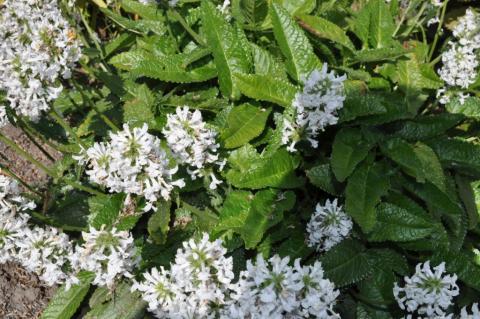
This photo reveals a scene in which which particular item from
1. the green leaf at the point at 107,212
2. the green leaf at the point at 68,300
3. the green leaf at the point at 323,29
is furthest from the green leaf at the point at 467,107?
the green leaf at the point at 68,300

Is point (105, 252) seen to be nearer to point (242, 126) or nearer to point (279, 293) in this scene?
point (279, 293)

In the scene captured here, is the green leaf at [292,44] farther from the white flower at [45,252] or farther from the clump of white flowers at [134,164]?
the white flower at [45,252]

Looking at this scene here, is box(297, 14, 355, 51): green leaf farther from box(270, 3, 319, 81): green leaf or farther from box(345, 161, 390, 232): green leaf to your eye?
box(345, 161, 390, 232): green leaf

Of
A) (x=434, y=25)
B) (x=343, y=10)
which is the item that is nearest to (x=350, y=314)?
(x=343, y=10)

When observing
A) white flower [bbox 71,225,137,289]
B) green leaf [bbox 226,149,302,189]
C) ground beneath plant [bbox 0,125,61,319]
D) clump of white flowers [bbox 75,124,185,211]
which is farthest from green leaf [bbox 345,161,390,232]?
ground beneath plant [bbox 0,125,61,319]

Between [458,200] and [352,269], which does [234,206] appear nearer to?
[352,269]

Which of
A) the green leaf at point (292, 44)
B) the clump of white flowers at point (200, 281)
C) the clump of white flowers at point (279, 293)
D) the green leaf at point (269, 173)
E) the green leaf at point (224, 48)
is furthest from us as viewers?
the green leaf at point (224, 48)
